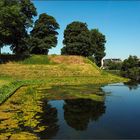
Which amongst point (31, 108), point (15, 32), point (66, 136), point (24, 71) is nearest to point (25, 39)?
point (15, 32)

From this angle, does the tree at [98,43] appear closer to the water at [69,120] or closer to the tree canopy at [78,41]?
the tree canopy at [78,41]

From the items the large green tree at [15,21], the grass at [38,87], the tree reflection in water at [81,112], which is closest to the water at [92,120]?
the tree reflection in water at [81,112]

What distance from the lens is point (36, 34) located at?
86812 mm

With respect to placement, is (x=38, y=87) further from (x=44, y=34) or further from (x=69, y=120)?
(x=44, y=34)

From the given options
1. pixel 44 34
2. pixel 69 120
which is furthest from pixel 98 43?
pixel 69 120

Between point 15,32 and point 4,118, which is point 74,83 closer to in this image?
point 15,32

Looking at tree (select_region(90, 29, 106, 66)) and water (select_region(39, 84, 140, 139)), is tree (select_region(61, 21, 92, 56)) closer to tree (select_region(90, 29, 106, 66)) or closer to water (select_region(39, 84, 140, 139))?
tree (select_region(90, 29, 106, 66))

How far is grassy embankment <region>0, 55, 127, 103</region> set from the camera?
5956cm

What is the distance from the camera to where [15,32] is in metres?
69.8

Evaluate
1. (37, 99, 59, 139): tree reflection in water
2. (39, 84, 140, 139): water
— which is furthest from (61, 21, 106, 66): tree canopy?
(37, 99, 59, 139): tree reflection in water

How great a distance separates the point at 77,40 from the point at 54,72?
2894 centimetres

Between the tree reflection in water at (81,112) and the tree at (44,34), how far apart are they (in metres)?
52.6

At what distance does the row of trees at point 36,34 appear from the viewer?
63.8 meters

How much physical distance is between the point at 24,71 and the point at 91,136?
49.5 m
